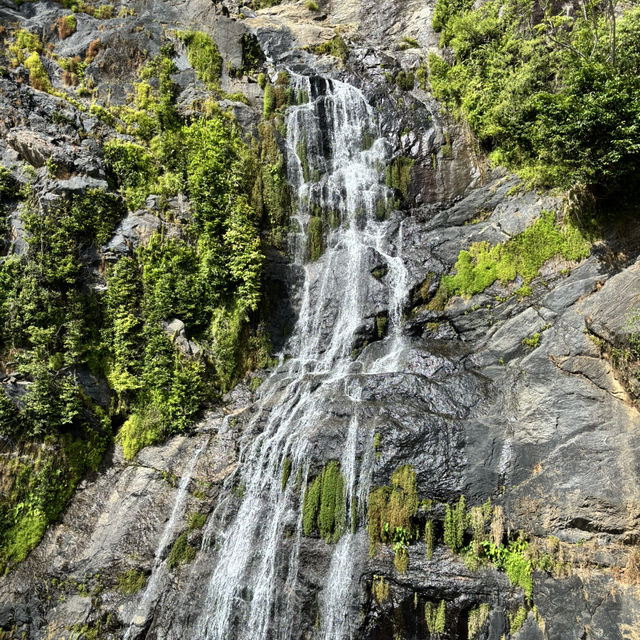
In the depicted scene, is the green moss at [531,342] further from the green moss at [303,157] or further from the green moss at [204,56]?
the green moss at [204,56]

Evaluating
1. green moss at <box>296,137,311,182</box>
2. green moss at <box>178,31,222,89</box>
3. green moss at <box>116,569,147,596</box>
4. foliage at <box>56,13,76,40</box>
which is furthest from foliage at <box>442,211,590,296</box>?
foliage at <box>56,13,76,40</box>

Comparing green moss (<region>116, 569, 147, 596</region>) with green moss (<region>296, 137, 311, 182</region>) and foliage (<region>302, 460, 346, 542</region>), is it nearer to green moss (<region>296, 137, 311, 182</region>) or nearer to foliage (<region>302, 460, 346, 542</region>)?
foliage (<region>302, 460, 346, 542</region>)

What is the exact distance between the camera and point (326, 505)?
1001cm

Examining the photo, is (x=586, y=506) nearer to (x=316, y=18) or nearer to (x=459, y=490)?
(x=459, y=490)

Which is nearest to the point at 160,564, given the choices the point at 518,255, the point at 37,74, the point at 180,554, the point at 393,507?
the point at 180,554

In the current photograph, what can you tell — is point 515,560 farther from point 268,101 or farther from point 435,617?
point 268,101

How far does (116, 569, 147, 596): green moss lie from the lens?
34.3ft

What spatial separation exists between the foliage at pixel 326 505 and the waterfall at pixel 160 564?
3578 mm

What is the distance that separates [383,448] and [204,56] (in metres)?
21.5

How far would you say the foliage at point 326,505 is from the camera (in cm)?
979

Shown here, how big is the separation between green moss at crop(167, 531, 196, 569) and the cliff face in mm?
66

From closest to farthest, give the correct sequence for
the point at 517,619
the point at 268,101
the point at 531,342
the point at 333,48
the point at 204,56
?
the point at 517,619, the point at 531,342, the point at 268,101, the point at 204,56, the point at 333,48

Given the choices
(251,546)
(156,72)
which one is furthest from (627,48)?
(156,72)

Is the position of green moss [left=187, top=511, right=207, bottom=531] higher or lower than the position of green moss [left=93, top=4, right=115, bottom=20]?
lower
